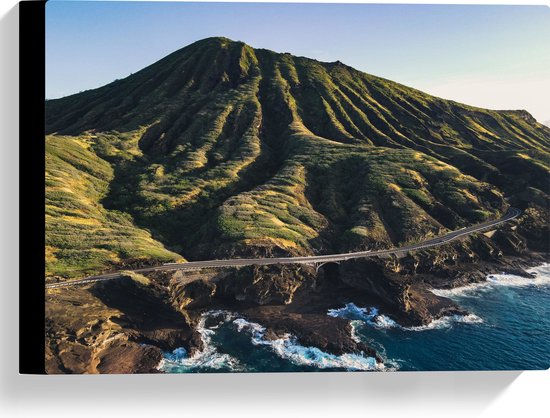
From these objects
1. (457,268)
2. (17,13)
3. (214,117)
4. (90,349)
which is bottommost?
(90,349)

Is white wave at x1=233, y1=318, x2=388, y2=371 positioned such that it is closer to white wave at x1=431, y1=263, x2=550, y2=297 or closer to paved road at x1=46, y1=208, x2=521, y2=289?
paved road at x1=46, y1=208, x2=521, y2=289

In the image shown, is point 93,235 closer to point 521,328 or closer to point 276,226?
point 276,226

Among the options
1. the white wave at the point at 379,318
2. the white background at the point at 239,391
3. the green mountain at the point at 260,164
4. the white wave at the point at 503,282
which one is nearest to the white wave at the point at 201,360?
the white background at the point at 239,391

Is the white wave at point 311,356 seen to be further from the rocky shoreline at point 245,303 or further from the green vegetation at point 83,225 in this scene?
the green vegetation at point 83,225

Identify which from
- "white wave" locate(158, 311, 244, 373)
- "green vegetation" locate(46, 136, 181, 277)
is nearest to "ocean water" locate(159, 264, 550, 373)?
"white wave" locate(158, 311, 244, 373)

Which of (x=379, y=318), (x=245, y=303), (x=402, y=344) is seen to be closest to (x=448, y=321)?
(x=379, y=318)

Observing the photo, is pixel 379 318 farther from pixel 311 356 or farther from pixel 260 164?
pixel 260 164

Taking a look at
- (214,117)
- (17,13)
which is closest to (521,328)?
(17,13)
